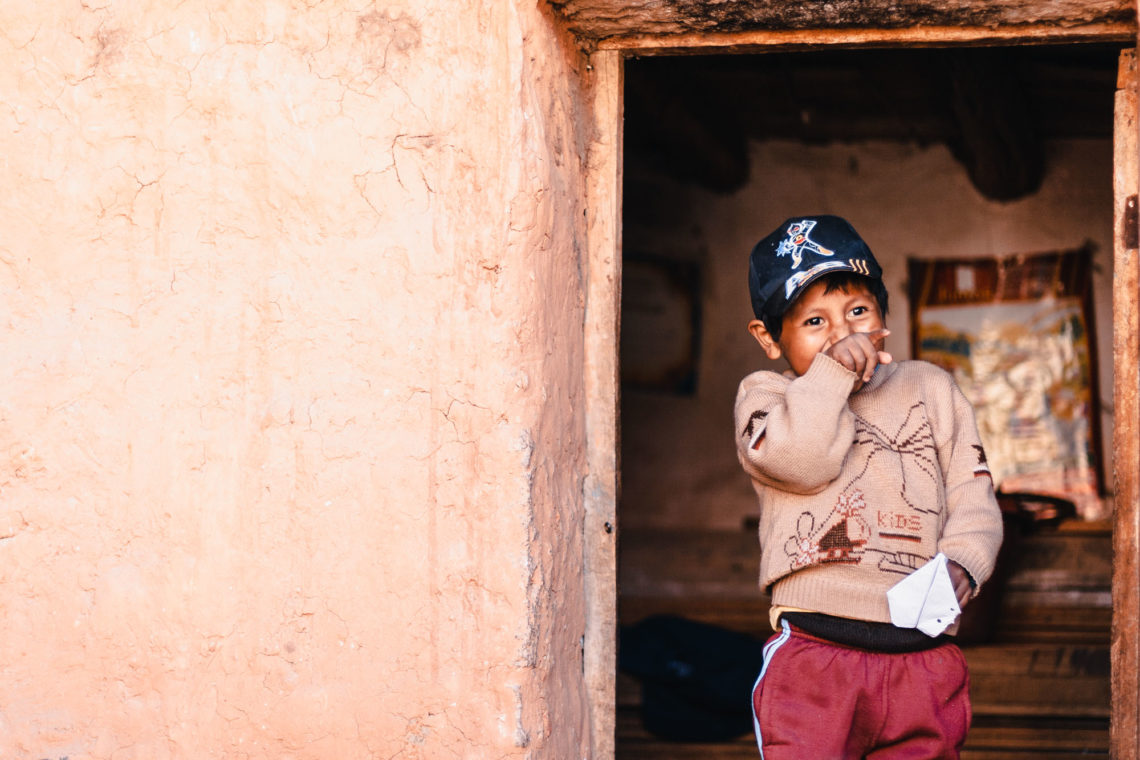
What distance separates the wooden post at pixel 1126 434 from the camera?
212 centimetres

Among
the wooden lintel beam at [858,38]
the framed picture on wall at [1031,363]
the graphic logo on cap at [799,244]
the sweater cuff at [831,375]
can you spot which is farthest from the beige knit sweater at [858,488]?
the framed picture on wall at [1031,363]

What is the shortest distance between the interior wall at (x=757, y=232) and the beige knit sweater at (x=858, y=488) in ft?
10.6

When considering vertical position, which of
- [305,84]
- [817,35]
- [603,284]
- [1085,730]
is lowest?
[1085,730]

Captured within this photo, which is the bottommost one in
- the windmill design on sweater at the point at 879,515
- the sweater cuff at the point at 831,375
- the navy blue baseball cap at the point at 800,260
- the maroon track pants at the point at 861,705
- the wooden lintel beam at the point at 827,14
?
the maroon track pants at the point at 861,705

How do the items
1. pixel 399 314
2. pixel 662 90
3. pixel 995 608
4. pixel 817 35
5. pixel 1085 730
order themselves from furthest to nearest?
1. pixel 662 90
2. pixel 995 608
3. pixel 1085 730
4. pixel 817 35
5. pixel 399 314

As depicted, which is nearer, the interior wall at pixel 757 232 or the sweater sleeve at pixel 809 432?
the sweater sleeve at pixel 809 432

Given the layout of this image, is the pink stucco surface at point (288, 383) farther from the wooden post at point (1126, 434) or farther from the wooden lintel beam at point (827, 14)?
the wooden post at point (1126, 434)

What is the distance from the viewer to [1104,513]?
5.05 meters

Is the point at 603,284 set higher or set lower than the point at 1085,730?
higher

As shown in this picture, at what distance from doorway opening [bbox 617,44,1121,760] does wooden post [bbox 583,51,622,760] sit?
169 centimetres

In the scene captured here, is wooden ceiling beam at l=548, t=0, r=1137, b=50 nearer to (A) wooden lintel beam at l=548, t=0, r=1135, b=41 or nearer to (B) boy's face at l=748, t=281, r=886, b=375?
(A) wooden lintel beam at l=548, t=0, r=1135, b=41

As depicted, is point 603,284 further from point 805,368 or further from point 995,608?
point 995,608

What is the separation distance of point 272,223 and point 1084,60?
3.63 m

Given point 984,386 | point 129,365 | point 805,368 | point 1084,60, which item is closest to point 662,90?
point 1084,60
